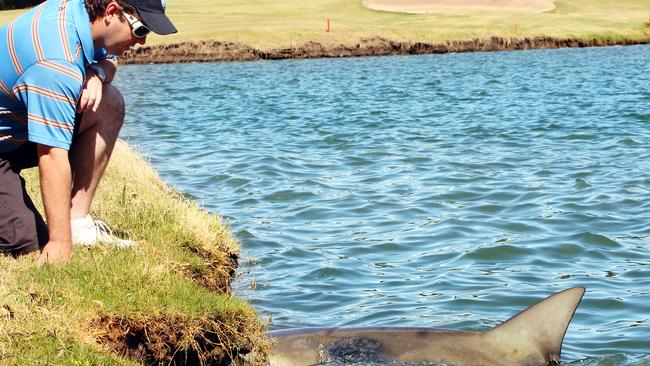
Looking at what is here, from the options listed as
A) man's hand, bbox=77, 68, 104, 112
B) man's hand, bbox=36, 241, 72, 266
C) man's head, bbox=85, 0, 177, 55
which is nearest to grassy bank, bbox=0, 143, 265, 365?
man's hand, bbox=36, 241, 72, 266

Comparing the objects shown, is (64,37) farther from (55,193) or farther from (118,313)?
(118,313)

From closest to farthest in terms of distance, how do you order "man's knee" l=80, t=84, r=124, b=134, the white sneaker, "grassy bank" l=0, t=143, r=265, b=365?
"grassy bank" l=0, t=143, r=265, b=365
"man's knee" l=80, t=84, r=124, b=134
the white sneaker

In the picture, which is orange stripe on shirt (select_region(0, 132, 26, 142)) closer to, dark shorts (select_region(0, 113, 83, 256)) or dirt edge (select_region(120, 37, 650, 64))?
dark shorts (select_region(0, 113, 83, 256))

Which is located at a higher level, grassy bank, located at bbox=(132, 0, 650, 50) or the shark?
the shark

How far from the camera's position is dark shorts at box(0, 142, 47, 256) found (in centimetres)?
654

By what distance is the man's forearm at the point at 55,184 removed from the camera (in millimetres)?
6207

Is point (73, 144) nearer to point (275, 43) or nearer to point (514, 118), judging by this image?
point (514, 118)

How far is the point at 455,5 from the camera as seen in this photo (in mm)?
74812

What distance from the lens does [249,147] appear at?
19.5m

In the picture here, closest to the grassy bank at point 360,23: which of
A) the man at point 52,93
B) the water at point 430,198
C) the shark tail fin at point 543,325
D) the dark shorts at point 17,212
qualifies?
the water at point 430,198

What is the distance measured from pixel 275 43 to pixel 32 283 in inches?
1797

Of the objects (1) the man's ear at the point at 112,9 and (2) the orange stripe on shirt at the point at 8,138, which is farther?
(2) the orange stripe on shirt at the point at 8,138

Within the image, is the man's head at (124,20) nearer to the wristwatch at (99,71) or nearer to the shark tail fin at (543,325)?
the wristwatch at (99,71)

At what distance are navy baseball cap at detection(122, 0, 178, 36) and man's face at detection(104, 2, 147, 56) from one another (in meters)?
0.05
